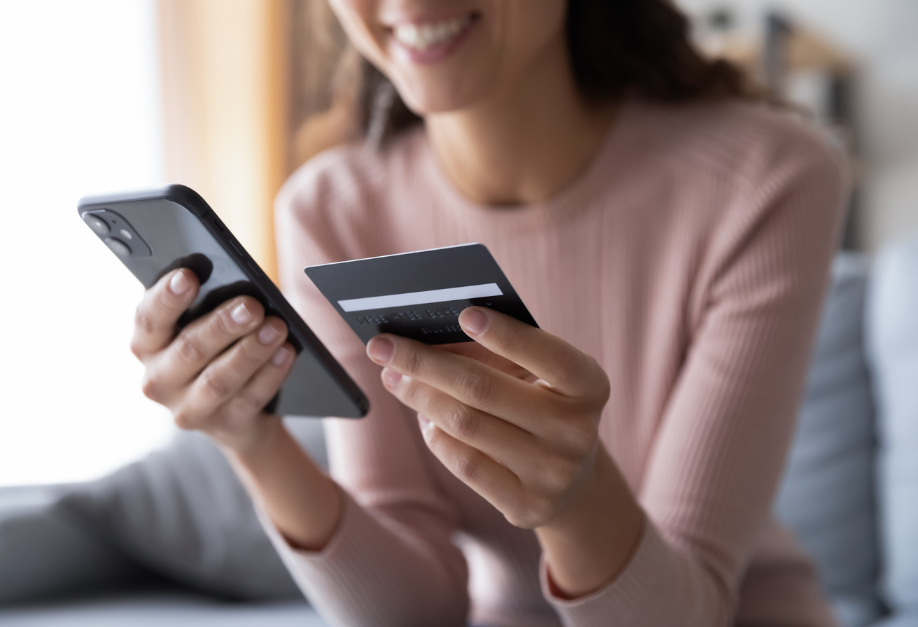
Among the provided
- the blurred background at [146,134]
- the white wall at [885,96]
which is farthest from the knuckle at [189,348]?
the white wall at [885,96]

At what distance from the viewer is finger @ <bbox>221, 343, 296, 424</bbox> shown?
537 millimetres

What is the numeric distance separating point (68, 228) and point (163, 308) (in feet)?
4.62

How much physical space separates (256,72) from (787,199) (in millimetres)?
1749

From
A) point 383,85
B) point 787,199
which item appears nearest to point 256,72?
point 383,85

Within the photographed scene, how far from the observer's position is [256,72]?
2.16 m

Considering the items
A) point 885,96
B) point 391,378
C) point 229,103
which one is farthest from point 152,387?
point 885,96

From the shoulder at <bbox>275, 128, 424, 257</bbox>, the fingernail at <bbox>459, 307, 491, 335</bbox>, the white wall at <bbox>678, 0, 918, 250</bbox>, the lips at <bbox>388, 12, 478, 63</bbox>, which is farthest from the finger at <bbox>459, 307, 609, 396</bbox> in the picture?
the white wall at <bbox>678, 0, 918, 250</bbox>

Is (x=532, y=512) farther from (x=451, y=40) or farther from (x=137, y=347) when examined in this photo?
(x=451, y=40)

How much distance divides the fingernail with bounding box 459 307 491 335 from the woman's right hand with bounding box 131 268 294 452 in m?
0.15

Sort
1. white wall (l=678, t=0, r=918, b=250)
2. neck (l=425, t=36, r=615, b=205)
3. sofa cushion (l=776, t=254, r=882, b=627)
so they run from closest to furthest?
neck (l=425, t=36, r=615, b=205), sofa cushion (l=776, t=254, r=882, b=627), white wall (l=678, t=0, r=918, b=250)

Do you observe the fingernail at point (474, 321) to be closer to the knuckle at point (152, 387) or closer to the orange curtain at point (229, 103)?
the knuckle at point (152, 387)

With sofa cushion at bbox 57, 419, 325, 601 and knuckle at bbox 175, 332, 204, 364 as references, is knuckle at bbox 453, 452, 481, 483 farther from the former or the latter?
sofa cushion at bbox 57, 419, 325, 601

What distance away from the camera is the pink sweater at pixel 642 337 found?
690 millimetres

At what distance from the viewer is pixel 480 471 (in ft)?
1.53
